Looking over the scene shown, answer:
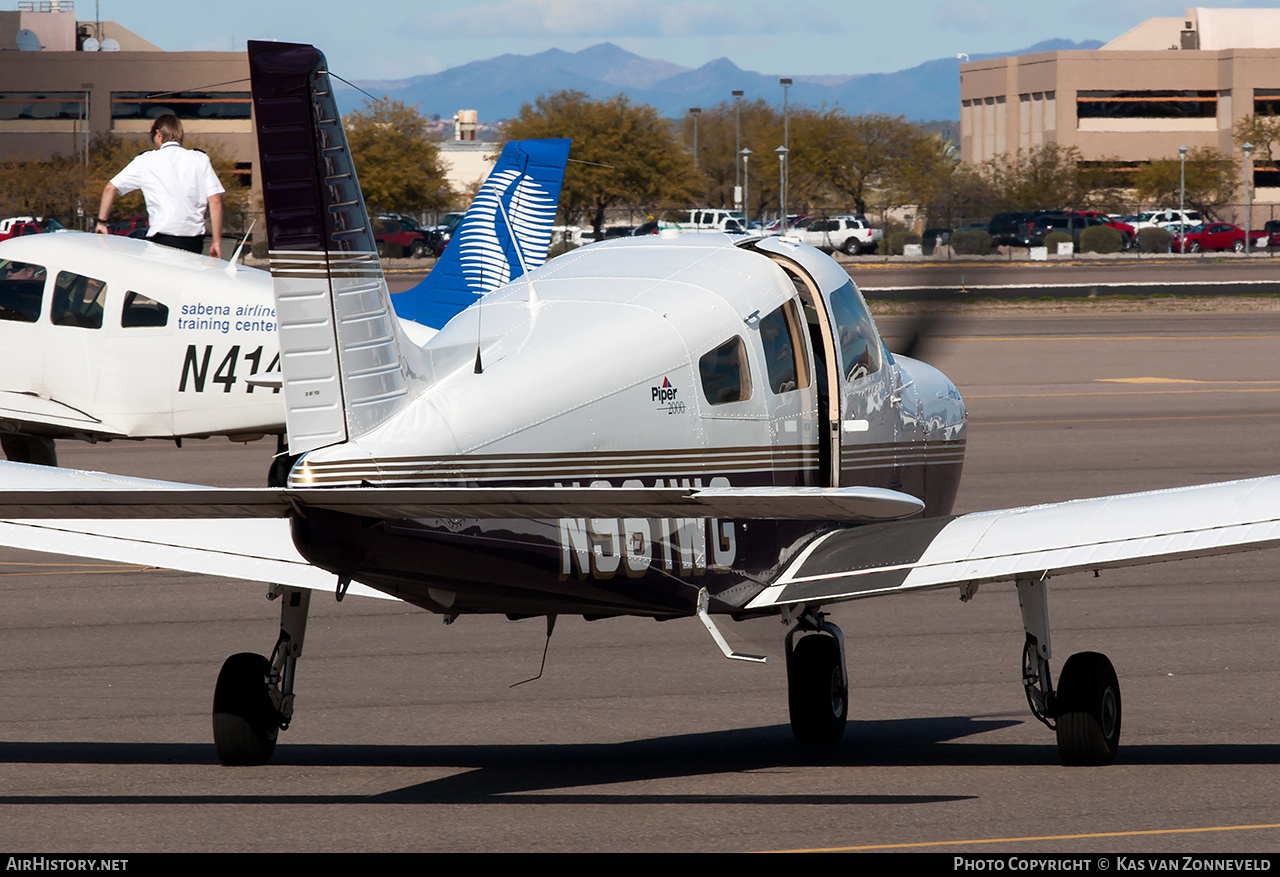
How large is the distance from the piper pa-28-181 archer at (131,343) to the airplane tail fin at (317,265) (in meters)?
7.76

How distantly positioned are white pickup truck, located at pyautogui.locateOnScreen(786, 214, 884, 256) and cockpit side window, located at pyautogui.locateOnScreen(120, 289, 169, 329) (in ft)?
230

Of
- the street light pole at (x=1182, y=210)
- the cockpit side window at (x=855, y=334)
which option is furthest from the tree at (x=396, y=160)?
the cockpit side window at (x=855, y=334)

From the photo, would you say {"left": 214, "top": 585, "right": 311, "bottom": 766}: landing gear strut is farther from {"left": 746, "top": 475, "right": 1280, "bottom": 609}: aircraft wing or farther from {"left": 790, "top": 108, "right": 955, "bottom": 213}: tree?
{"left": 790, "top": 108, "right": 955, "bottom": 213}: tree

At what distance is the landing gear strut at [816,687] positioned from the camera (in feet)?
28.9

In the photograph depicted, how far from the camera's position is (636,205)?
100125 mm

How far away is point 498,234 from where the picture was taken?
19.0 metres

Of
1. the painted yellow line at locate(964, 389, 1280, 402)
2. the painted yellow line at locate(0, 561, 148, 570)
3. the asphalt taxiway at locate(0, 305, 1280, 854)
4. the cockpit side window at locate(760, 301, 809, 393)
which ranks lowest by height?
the painted yellow line at locate(0, 561, 148, 570)

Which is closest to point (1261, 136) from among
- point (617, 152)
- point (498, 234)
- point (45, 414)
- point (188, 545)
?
point (617, 152)

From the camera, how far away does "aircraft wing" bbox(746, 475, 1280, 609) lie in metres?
→ 7.54

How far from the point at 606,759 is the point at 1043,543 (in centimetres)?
245

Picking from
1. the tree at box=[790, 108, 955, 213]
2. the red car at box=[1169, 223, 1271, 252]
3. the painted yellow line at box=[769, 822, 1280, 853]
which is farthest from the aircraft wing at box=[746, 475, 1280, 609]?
the tree at box=[790, 108, 955, 213]

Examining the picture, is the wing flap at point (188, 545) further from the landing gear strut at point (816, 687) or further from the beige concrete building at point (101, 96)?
the beige concrete building at point (101, 96)

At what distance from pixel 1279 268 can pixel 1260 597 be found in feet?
201

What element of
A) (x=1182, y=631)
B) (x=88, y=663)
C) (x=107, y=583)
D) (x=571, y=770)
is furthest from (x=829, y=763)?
(x=107, y=583)
